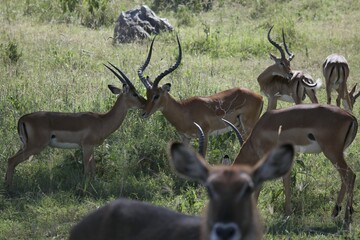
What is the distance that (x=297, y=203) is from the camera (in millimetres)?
6199

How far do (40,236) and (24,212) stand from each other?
2.04 feet

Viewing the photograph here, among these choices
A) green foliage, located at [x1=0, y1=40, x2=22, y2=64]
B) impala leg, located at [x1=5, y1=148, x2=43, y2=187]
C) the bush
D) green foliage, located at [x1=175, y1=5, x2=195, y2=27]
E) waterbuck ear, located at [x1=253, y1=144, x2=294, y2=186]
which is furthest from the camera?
the bush

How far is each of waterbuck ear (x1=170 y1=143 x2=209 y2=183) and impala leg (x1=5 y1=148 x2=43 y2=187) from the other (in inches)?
148

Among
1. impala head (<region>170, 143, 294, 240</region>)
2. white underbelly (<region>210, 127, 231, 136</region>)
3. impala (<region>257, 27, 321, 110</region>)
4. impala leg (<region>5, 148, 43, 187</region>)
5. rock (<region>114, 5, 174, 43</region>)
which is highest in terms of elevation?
impala head (<region>170, 143, 294, 240</region>)

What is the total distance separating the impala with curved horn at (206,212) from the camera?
2936 millimetres

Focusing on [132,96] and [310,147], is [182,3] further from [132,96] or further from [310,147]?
[310,147]

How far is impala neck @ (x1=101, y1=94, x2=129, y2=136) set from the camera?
748cm

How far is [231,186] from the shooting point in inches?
118

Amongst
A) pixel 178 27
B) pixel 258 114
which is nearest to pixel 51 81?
pixel 258 114

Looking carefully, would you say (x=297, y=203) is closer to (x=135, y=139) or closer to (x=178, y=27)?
(x=135, y=139)

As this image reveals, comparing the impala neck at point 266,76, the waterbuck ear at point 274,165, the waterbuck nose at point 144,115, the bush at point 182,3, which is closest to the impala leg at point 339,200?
the waterbuck nose at point 144,115

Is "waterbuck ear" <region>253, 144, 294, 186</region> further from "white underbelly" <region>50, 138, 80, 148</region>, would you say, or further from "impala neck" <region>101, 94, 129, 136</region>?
"impala neck" <region>101, 94, 129, 136</region>

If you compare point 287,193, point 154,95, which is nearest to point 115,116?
point 154,95

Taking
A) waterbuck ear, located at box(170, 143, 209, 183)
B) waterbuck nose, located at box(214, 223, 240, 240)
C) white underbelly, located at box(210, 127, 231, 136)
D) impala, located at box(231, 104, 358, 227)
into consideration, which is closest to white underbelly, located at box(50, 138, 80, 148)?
white underbelly, located at box(210, 127, 231, 136)
